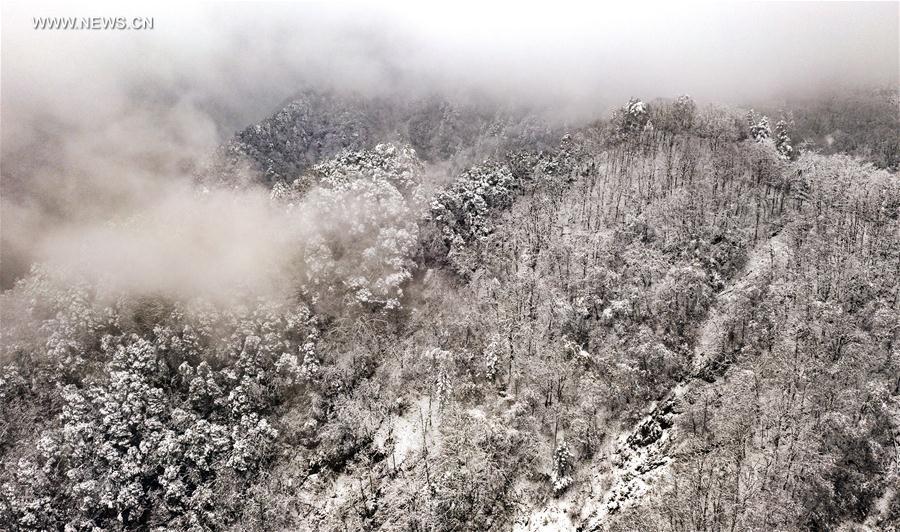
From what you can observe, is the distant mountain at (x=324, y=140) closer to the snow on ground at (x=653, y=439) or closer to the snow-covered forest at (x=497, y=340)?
the snow-covered forest at (x=497, y=340)

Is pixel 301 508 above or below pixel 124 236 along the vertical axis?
below

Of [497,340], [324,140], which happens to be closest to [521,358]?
[497,340]

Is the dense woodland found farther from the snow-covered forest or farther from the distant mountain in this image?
the distant mountain

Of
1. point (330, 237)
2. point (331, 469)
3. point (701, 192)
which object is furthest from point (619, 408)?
point (330, 237)

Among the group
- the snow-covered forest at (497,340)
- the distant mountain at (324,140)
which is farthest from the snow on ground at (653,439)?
the distant mountain at (324,140)

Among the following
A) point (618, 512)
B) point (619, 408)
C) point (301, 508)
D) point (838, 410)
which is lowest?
point (301, 508)

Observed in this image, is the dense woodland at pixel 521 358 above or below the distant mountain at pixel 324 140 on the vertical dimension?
below

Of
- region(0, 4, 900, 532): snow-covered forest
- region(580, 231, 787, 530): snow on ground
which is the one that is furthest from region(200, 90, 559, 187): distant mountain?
region(580, 231, 787, 530): snow on ground

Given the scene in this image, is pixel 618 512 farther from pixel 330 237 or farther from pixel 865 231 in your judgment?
pixel 330 237
